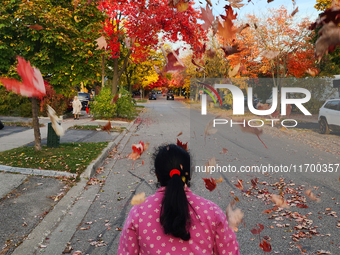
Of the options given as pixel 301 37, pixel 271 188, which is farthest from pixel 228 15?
pixel 301 37

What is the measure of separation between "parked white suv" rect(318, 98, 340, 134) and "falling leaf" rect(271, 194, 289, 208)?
10.2m

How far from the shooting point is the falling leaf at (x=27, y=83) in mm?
2029

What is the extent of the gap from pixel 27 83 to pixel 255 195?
4.83 meters

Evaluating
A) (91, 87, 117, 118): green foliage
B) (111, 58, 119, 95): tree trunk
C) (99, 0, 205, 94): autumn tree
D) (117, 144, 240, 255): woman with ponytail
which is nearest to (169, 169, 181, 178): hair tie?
(117, 144, 240, 255): woman with ponytail

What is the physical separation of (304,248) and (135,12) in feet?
44.7

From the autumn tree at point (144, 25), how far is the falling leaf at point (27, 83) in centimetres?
155

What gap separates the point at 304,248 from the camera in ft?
12.8

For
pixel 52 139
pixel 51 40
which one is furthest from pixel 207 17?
pixel 52 139

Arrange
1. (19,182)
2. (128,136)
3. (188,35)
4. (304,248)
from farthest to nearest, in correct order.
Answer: (128,136) < (19,182) < (188,35) < (304,248)

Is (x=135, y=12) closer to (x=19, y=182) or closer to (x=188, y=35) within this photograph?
(x=188, y=35)

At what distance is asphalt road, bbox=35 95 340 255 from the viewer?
411cm

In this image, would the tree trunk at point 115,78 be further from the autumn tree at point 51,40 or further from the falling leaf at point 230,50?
the falling leaf at point 230,50

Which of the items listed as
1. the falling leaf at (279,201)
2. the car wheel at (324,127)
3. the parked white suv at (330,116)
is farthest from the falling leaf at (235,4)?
the car wheel at (324,127)

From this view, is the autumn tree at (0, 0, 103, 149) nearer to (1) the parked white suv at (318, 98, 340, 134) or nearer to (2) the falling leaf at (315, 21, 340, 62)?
(2) the falling leaf at (315, 21, 340, 62)
